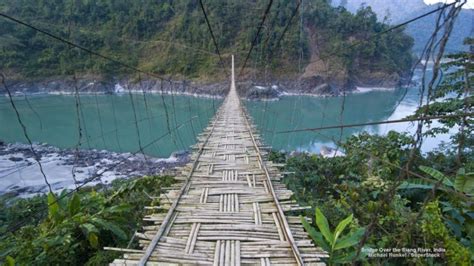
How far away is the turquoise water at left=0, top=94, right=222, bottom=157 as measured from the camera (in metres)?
10.7

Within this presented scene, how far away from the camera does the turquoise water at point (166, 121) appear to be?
10.8 metres

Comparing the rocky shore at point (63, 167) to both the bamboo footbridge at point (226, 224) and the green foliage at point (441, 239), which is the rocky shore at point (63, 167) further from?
the green foliage at point (441, 239)

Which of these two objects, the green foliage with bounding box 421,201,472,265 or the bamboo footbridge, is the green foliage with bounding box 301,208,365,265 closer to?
the bamboo footbridge

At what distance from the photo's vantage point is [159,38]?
28688mm

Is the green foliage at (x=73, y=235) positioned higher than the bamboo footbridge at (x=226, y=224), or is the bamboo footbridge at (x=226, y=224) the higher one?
the bamboo footbridge at (x=226, y=224)

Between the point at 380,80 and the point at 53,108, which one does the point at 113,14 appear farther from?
the point at 380,80

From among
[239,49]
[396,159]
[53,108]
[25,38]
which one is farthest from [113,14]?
[396,159]

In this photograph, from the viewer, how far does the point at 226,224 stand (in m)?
1.50

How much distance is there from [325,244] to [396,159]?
2.51 m

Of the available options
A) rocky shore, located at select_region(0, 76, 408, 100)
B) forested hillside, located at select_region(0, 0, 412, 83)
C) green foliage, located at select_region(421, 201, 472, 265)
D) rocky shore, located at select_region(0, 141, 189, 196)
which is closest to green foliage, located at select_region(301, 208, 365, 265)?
green foliage, located at select_region(421, 201, 472, 265)

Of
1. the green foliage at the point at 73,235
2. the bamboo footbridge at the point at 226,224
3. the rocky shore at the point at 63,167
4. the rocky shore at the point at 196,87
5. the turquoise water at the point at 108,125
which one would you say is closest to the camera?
the bamboo footbridge at the point at 226,224

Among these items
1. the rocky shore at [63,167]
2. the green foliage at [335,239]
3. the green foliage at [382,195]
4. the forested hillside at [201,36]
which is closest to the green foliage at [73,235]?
the green foliage at [335,239]

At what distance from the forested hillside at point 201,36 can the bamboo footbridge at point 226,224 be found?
70.5 ft

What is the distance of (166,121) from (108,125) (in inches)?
104
